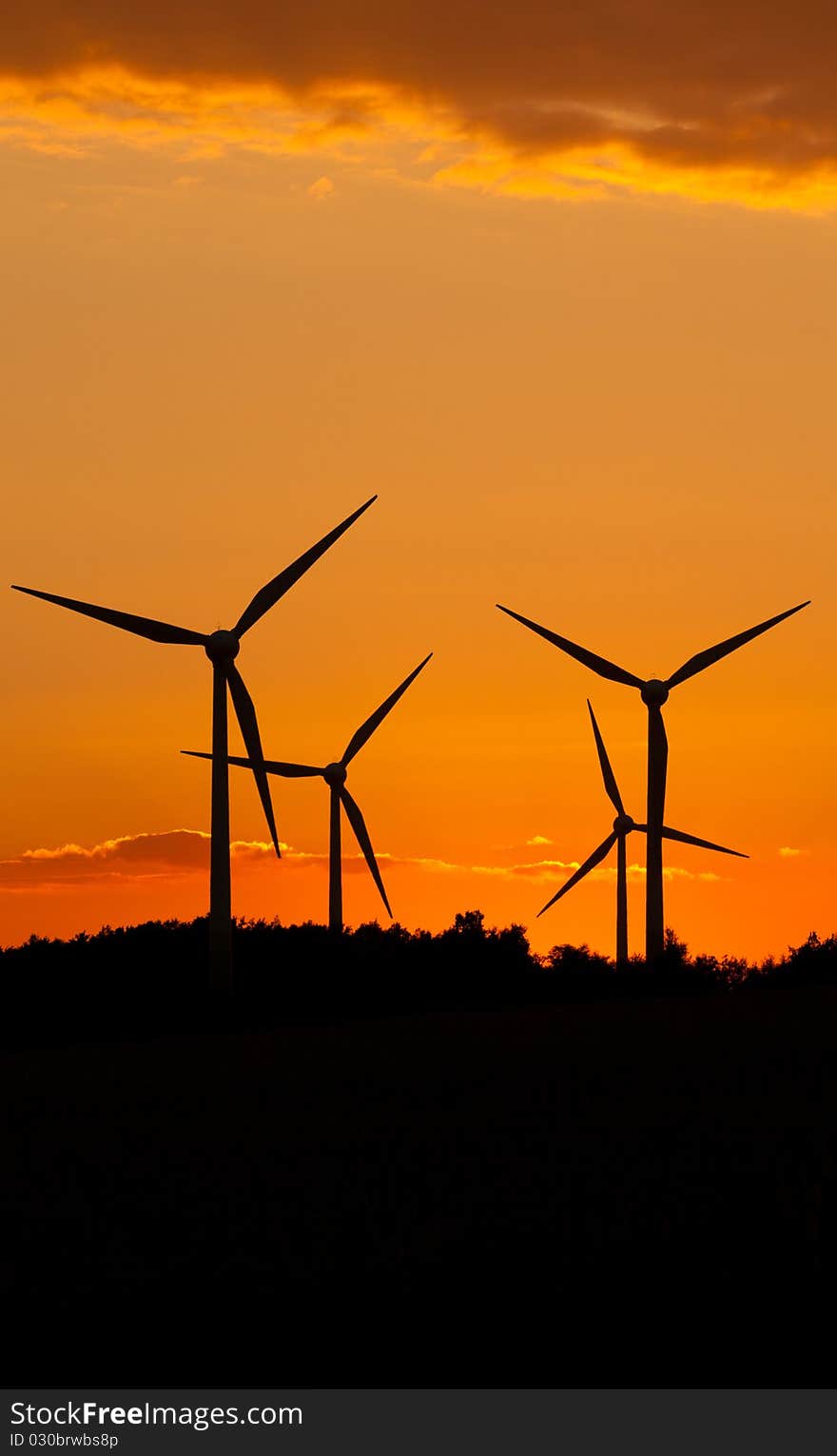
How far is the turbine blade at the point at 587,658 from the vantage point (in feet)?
322

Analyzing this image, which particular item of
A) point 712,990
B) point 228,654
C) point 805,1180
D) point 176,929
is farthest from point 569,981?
point 805,1180

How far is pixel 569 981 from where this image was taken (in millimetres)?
101062

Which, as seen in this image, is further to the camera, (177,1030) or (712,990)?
(712,990)

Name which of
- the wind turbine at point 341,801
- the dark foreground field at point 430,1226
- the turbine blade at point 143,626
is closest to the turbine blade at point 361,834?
the wind turbine at point 341,801

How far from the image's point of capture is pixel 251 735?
79.6 m

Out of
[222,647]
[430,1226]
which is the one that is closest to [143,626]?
[222,647]

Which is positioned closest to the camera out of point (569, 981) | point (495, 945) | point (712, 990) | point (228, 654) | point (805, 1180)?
point (805, 1180)

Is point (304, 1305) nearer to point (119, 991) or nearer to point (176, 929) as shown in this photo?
point (119, 991)

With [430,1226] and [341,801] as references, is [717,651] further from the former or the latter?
[430,1226]

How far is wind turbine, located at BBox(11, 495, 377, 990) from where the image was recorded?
2995 inches

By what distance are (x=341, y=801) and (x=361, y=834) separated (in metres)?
2.92

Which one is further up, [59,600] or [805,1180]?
[59,600]

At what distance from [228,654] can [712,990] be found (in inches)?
1083
